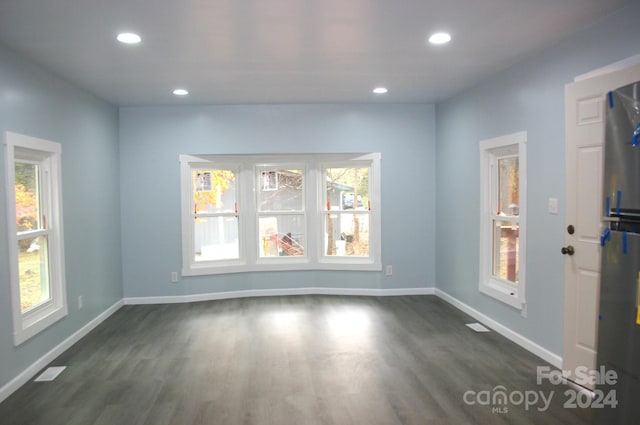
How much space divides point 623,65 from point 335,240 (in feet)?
13.0

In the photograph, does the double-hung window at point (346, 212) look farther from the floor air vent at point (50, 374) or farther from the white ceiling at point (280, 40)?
the floor air vent at point (50, 374)

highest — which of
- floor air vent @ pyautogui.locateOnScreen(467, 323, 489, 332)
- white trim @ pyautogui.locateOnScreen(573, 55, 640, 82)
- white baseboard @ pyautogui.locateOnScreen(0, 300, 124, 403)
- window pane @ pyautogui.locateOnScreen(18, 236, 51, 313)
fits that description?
white trim @ pyautogui.locateOnScreen(573, 55, 640, 82)

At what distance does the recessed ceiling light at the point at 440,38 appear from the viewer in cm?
318

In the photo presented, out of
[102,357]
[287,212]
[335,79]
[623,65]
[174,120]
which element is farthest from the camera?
[287,212]

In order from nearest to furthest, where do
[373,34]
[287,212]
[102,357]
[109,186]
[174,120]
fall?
[373,34] → [102,357] → [109,186] → [174,120] → [287,212]

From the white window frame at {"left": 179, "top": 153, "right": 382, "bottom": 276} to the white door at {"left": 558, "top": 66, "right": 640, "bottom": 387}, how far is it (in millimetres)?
2884

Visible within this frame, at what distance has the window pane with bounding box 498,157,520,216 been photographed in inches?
168

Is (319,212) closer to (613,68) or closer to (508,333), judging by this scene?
(508,333)

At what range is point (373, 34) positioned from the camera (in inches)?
125

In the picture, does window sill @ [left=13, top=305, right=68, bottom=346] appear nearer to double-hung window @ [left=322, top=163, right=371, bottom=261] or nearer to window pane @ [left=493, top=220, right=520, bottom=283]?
double-hung window @ [left=322, top=163, right=371, bottom=261]

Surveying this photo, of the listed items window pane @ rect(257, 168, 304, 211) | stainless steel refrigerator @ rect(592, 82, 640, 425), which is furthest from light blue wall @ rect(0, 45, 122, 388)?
stainless steel refrigerator @ rect(592, 82, 640, 425)

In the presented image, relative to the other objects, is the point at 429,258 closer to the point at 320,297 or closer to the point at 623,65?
the point at 320,297

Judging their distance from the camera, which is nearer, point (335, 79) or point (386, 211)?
point (335, 79)

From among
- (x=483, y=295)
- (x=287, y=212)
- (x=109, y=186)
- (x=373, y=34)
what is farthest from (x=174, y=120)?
(x=483, y=295)
